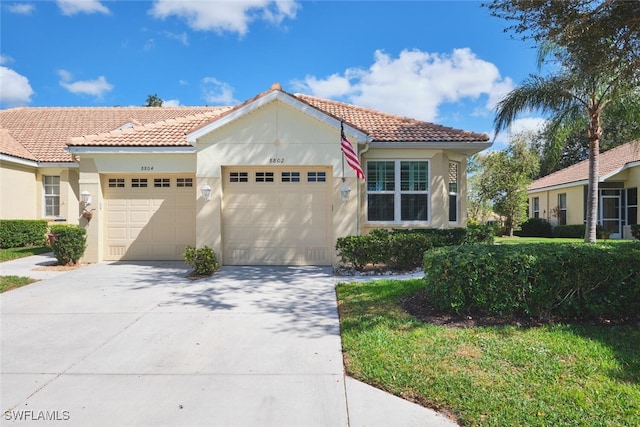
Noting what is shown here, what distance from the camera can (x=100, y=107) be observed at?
65.2ft

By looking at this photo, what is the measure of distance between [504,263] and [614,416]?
2424 millimetres

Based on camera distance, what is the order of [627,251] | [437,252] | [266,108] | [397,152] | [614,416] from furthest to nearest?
[397,152], [266,108], [437,252], [627,251], [614,416]

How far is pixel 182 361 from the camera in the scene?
4441 mm

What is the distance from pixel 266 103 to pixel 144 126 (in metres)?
4.78

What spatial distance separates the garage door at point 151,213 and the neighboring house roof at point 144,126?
4.11ft

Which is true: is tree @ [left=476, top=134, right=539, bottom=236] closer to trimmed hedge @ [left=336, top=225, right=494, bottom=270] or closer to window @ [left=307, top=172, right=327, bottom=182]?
trimmed hedge @ [left=336, top=225, right=494, bottom=270]

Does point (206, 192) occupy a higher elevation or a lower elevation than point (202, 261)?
higher

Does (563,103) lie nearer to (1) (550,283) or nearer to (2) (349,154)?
(2) (349,154)

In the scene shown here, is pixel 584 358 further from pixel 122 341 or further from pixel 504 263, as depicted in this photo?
pixel 122 341

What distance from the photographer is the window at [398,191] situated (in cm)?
1146

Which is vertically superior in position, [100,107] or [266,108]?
[100,107]

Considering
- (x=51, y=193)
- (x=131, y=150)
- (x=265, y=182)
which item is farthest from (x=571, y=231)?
(x=51, y=193)

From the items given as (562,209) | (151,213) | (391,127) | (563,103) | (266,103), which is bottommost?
(151,213)

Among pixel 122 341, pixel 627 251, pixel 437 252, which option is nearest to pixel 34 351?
pixel 122 341
